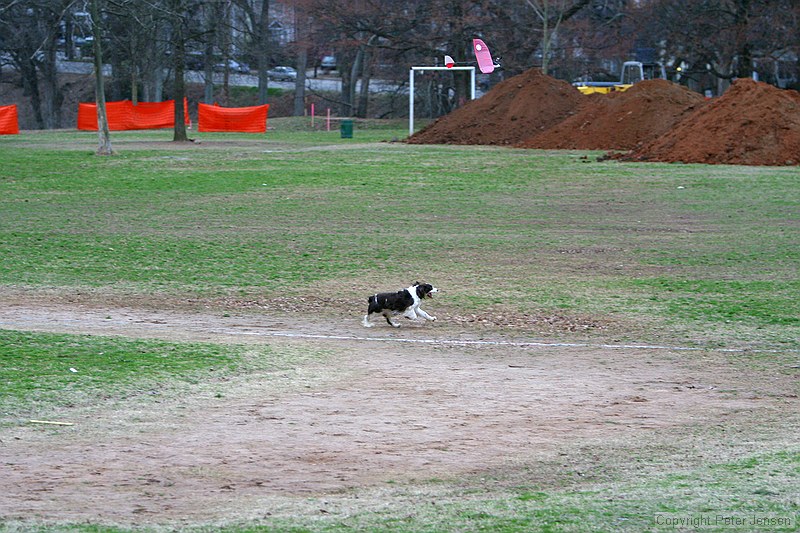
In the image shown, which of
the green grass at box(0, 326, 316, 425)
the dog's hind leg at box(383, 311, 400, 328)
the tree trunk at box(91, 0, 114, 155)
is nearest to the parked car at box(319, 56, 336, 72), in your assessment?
Result: the tree trunk at box(91, 0, 114, 155)

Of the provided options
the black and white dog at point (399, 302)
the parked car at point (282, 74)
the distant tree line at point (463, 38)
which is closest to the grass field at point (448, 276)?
the black and white dog at point (399, 302)

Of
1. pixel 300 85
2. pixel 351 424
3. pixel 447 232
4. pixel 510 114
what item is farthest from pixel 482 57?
pixel 351 424

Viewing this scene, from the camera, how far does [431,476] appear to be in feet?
23.6

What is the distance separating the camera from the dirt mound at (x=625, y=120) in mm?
39781

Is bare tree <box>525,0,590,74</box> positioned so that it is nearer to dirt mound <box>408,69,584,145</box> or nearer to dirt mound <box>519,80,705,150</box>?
dirt mound <box>408,69,584,145</box>

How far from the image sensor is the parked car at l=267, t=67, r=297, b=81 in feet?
294

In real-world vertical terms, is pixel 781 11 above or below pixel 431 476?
above

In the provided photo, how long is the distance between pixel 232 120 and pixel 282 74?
33.0 m

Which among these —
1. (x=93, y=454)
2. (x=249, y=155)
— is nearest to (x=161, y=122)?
(x=249, y=155)

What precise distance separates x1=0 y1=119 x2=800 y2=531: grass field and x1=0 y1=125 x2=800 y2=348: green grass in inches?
2.9

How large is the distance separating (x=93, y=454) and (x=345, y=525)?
7.52 feet

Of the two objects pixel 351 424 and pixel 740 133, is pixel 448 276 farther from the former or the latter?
pixel 740 133

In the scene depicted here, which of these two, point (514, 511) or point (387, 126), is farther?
point (387, 126)

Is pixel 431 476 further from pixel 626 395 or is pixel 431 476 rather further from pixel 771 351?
pixel 771 351
